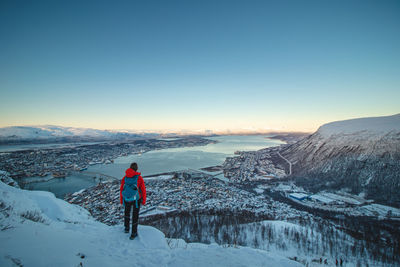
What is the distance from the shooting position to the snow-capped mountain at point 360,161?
21000 millimetres

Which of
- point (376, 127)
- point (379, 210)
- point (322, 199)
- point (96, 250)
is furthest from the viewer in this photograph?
point (376, 127)

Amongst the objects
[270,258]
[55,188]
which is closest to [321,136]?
[270,258]

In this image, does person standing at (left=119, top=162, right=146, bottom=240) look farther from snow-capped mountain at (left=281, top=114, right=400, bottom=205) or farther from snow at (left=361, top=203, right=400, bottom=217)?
snow-capped mountain at (left=281, top=114, right=400, bottom=205)

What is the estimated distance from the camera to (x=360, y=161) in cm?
2503

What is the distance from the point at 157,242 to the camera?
3.48 meters

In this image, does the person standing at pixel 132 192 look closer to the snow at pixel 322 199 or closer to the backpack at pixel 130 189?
the backpack at pixel 130 189

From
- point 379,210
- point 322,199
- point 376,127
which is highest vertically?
point 376,127

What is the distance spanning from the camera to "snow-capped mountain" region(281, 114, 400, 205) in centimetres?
2100

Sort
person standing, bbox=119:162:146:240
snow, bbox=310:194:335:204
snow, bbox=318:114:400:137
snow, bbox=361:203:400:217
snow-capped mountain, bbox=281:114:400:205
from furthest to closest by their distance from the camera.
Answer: snow, bbox=318:114:400:137 → snow-capped mountain, bbox=281:114:400:205 → snow, bbox=310:194:335:204 → snow, bbox=361:203:400:217 → person standing, bbox=119:162:146:240

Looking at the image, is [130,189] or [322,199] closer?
[130,189]

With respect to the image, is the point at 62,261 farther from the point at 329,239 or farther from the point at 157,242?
the point at 329,239

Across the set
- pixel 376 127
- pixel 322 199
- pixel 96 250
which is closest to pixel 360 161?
pixel 376 127

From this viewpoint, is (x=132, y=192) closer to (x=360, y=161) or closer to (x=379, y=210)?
(x=379, y=210)

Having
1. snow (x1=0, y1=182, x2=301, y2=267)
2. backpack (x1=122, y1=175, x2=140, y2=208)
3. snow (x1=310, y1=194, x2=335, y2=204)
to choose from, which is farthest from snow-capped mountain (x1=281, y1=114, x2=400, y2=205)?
backpack (x1=122, y1=175, x2=140, y2=208)
